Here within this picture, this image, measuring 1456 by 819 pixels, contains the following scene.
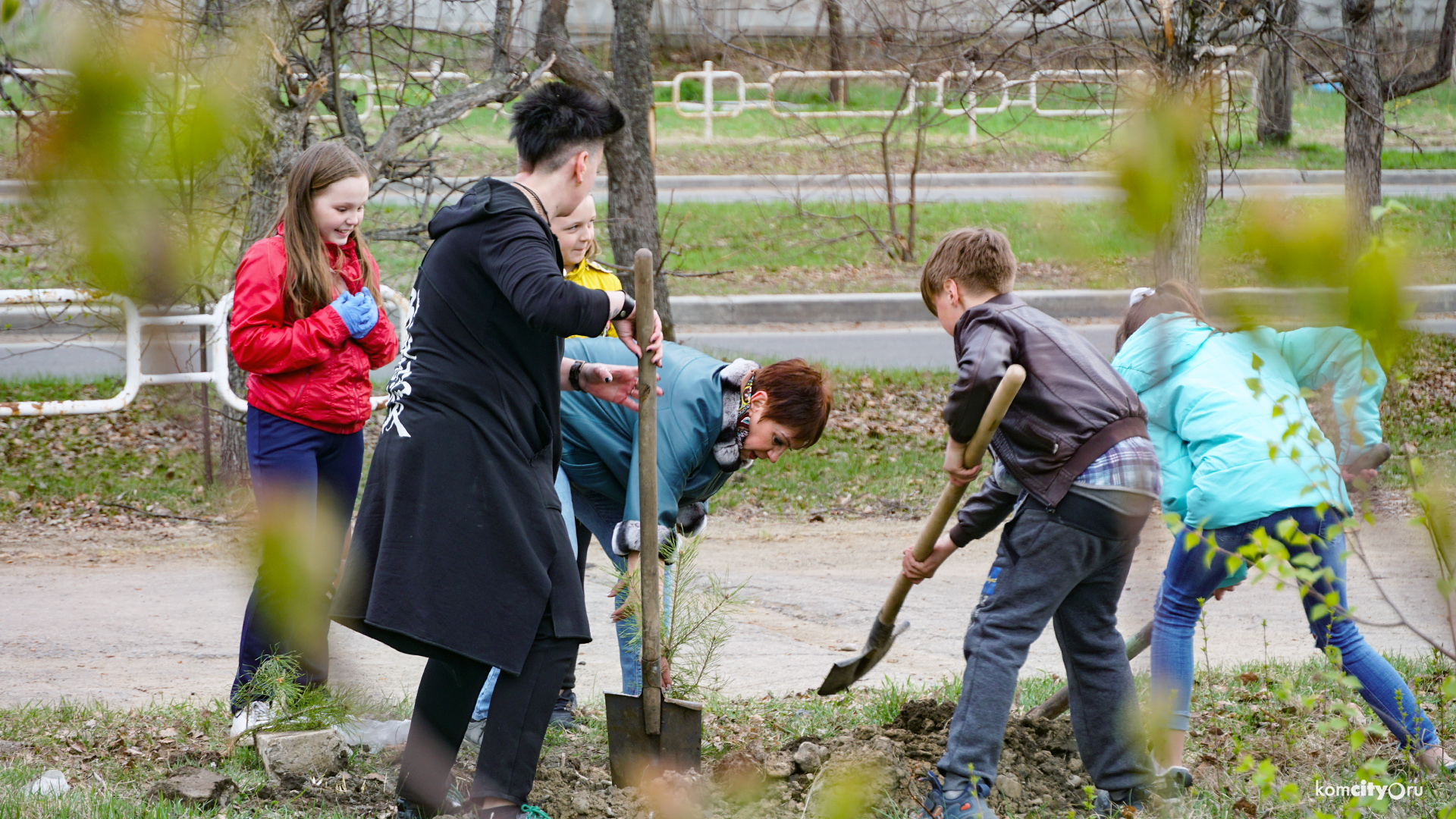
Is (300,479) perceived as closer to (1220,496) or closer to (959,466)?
(959,466)

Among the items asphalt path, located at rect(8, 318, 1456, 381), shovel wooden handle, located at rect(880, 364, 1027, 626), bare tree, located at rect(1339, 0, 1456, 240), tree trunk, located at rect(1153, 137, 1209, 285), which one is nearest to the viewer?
tree trunk, located at rect(1153, 137, 1209, 285)

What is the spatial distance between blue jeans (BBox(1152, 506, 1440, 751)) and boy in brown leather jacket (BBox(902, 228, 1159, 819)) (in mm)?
222

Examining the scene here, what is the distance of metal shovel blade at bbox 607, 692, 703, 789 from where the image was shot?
319cm

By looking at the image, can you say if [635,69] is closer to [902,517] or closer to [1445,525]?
[902,517]

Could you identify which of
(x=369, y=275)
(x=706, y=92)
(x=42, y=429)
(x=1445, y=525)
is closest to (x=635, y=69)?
(x=42, y=429)

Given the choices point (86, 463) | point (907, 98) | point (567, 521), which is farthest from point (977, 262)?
point (907, 98)

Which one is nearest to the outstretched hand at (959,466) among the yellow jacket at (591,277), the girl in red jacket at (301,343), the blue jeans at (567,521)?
the blue jeans at (567,521)

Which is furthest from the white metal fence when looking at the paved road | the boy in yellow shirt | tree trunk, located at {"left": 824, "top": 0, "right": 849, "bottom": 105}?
the paved road

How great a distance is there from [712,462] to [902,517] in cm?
424

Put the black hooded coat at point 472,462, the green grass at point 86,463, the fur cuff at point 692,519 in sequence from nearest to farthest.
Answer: the black hooded coat at point 472,462 < the fur cuff at point 692,519 < the green grass at point 86,463

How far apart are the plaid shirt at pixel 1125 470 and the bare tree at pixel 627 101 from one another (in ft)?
19.8

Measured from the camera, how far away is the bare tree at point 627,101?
8.84 m

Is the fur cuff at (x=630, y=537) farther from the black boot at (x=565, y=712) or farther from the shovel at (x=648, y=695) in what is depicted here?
the black boot at (x=565, y=712)

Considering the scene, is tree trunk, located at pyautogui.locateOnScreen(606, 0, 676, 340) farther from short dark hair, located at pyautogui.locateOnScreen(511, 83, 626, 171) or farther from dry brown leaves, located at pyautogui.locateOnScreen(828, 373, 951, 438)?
short dark hair, located at pyautogui.locateOnScreen(511, 83, 626, 171)
